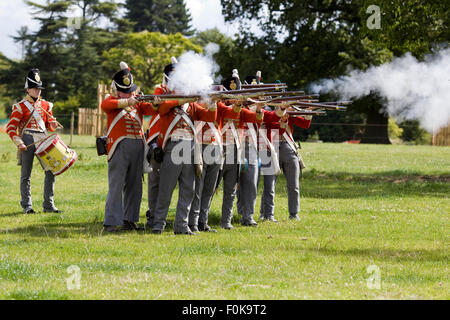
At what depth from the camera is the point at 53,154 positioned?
1143 centimetres

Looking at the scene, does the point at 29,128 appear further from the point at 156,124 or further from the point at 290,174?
the point at 290,174

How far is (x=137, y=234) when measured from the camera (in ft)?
32.0

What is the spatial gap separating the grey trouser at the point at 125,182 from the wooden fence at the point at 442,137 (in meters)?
38.9

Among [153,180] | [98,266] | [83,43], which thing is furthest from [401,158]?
[83,43]

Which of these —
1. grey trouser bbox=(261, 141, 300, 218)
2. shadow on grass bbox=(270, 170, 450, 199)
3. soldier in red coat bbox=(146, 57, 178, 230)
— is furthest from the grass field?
shadow on grass bbox=(270, 170, 450, 199)

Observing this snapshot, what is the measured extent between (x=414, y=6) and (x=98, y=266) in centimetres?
1527

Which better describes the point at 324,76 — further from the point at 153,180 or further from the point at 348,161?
the point at 153,180

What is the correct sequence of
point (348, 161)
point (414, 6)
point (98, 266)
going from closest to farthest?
point (98, 266) < point (414, 6) < point (348, 161)

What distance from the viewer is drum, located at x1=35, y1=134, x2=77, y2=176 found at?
37.4 feet

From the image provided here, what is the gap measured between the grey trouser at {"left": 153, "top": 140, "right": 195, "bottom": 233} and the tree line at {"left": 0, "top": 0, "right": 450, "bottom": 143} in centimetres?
1173

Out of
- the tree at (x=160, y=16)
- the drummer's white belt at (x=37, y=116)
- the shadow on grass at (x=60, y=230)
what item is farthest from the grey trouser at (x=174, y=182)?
the tree at (x=160, y=16)

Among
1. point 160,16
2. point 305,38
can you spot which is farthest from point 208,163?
point 160,16

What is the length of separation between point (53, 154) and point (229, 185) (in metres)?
3.16

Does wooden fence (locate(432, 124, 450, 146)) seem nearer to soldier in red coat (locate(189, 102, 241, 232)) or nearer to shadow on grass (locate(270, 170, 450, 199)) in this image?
shadow on grass (locate(270, 170, 450, 199))
